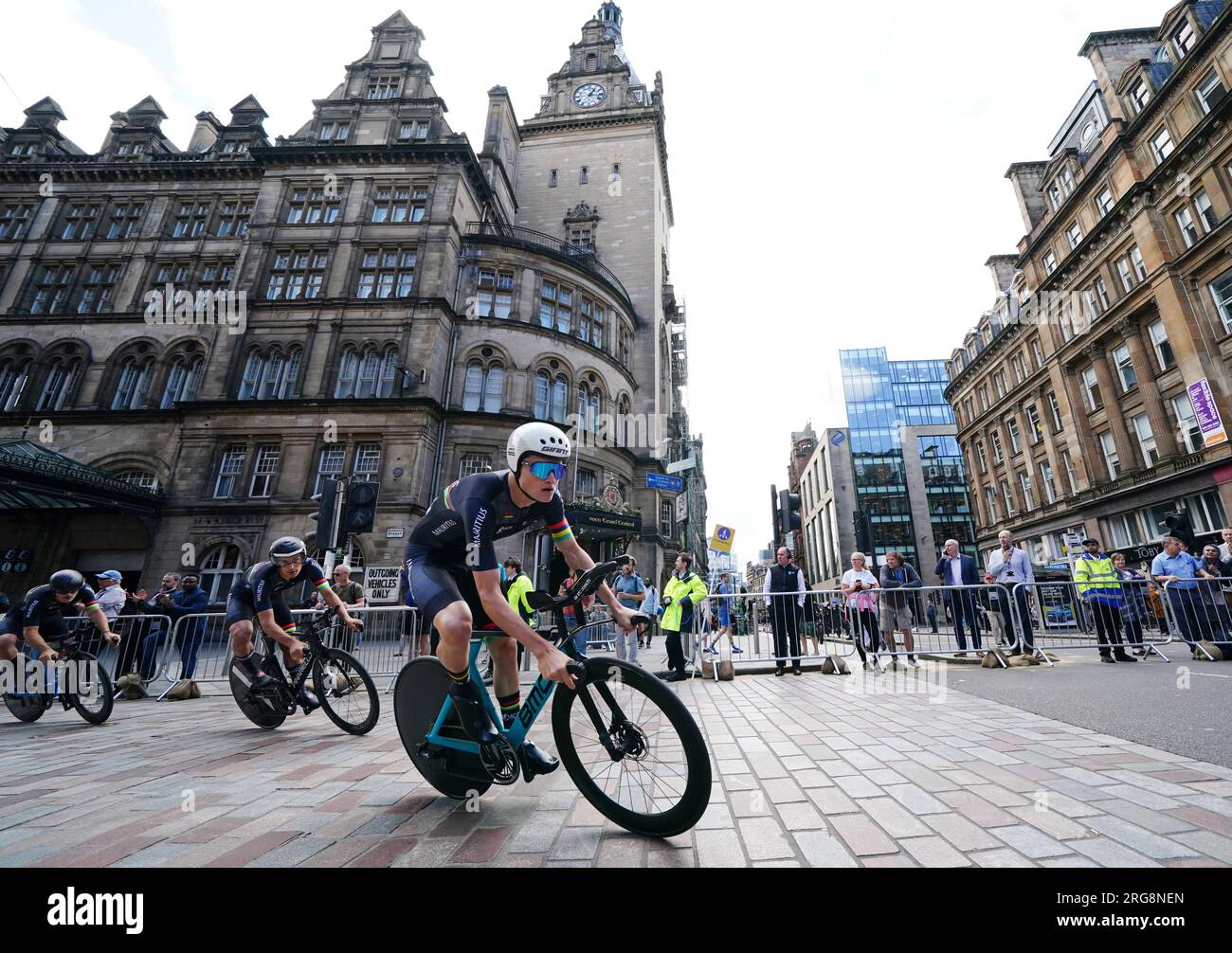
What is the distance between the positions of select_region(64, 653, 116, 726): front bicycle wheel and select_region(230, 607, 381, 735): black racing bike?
1.94 metres

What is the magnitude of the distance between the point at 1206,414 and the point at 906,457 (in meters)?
39.8

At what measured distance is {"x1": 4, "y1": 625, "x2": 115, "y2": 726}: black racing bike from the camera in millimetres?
5715

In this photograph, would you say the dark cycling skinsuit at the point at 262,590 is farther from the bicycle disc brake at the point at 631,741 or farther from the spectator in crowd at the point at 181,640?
the bicycle disc brake at the point at 631,741

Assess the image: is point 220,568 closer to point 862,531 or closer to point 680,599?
point 680,599

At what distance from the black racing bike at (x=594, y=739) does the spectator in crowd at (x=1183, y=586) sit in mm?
10375

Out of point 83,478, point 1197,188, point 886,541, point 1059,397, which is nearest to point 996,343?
point 1059,397

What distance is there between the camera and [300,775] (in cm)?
341

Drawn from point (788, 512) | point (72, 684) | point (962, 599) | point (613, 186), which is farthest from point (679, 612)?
point (613, 186)

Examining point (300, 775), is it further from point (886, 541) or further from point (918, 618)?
point (886, 541)

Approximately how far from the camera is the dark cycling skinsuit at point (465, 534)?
8.59 feet

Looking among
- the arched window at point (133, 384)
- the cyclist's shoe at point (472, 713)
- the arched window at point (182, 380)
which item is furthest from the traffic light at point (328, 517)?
the arched window at point (133, 384)
